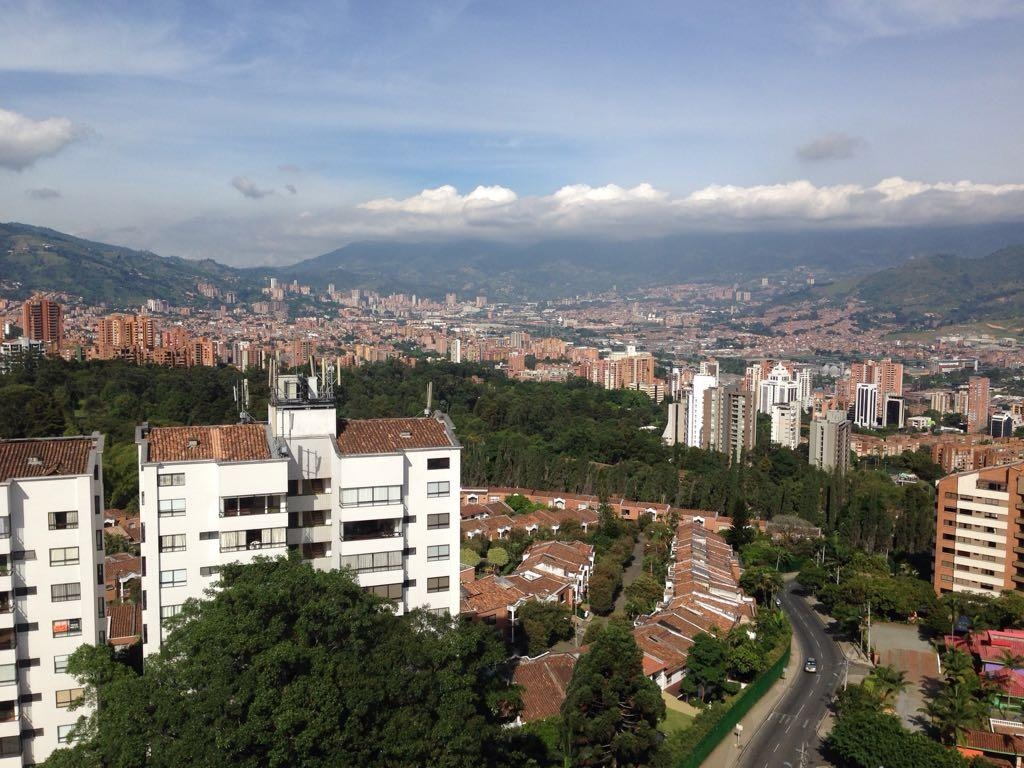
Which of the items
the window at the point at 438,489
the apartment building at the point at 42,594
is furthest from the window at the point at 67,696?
the window at the point at 438,489

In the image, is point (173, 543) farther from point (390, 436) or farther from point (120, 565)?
point (120, 565)

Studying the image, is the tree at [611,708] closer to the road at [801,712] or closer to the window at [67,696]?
the road at [801,712]

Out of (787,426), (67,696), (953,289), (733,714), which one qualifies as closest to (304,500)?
(67,696)

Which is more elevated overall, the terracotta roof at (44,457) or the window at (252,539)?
the terracotta roof at (44,457)

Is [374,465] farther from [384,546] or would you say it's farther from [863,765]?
[863,765]

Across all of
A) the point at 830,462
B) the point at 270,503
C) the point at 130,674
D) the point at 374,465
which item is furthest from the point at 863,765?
the point at 830,462
